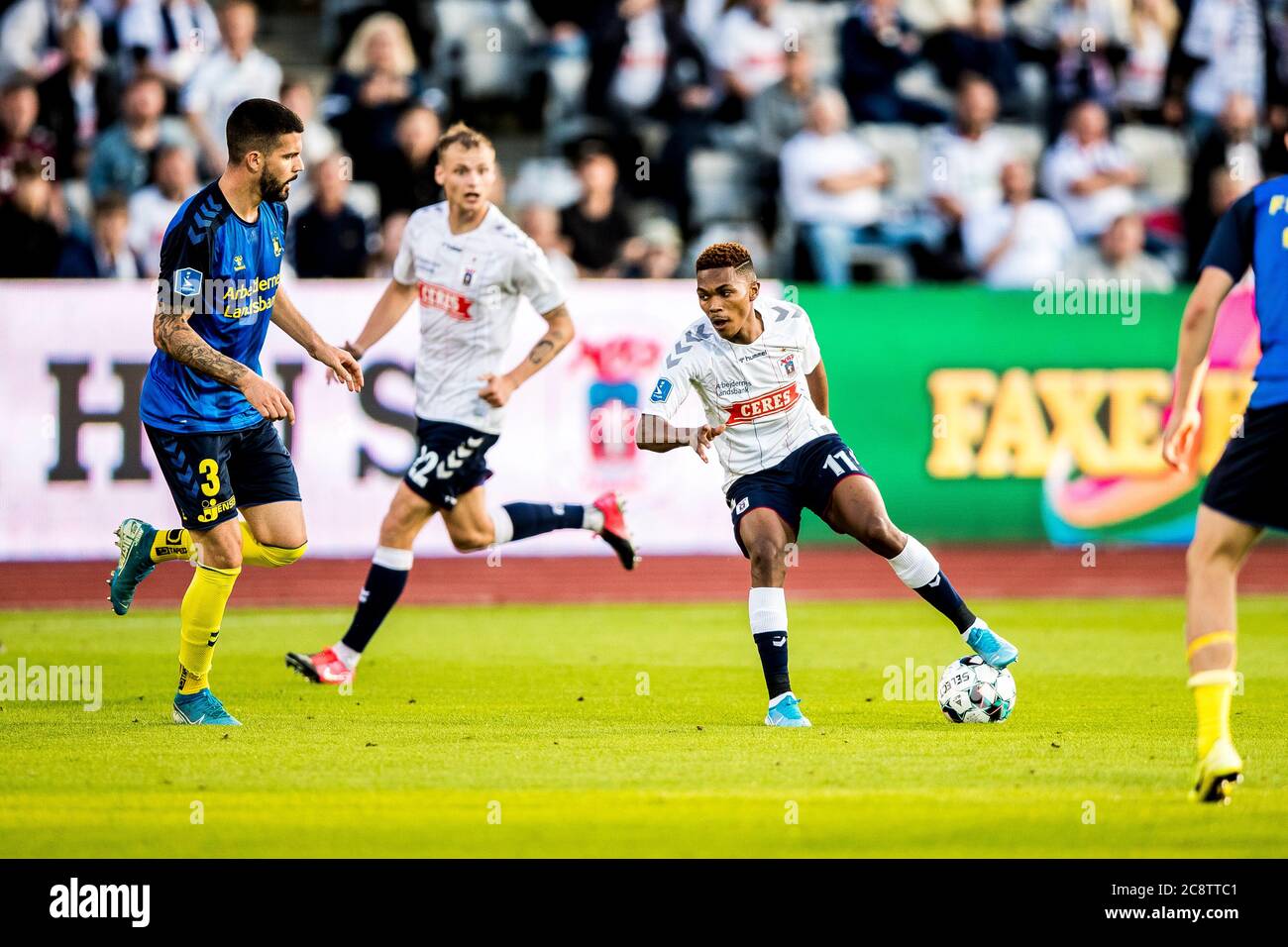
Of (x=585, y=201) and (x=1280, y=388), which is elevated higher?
(x=585, y=201)

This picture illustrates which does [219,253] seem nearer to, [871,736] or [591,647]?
[871,736]

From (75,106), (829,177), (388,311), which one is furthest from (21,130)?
(388,311)

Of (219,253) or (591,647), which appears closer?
(219,253)

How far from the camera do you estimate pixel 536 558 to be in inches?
650

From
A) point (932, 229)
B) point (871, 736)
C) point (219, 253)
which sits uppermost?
point (932, 229)

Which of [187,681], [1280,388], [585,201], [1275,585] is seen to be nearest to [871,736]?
[1280,388]

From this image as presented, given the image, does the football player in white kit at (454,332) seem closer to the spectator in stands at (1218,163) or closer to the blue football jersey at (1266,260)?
the blue football jersey at (1266,260)

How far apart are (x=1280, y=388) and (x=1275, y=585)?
9.40 metres

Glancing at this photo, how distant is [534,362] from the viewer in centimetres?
939

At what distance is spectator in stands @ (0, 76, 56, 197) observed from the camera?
56.0 feet

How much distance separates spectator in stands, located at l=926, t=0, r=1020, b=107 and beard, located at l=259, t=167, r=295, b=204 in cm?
1283

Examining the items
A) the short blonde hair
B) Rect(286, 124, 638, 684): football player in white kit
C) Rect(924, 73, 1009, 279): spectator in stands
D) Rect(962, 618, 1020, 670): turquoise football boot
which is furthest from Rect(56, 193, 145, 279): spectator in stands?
Rect(962, 618, 1020, 670): turquoise football boot

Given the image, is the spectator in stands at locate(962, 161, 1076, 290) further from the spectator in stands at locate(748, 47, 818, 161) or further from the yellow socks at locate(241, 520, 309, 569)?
the yellow socks at locate(241, 520, 309, 569)

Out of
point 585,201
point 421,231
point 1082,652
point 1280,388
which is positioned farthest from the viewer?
point 585,201
